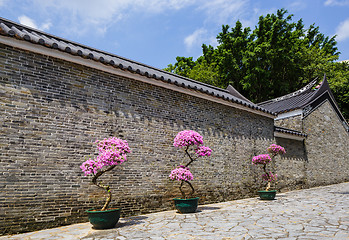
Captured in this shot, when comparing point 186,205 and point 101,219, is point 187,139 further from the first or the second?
point 101,219

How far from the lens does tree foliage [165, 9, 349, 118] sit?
2261 centimetres

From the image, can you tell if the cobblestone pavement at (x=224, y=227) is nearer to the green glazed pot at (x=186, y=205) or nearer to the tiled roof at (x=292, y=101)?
the green glazed pot at (x=186, y=205)

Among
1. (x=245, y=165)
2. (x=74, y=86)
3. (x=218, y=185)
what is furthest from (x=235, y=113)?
(x=74, y=86)

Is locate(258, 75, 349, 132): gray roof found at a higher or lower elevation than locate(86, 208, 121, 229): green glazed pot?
higher

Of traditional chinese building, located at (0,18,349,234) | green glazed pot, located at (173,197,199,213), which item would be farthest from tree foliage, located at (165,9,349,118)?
green glazed pot, located at (173,197,199,213)

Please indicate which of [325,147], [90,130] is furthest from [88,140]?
[325,147]

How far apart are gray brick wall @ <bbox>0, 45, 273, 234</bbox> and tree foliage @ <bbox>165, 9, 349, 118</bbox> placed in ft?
53.4

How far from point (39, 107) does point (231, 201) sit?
279 inches

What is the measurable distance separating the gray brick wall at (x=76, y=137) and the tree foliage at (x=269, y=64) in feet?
53.4

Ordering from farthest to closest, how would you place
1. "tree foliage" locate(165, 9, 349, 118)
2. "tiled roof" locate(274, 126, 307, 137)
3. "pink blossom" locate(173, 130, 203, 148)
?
"tree foliage" locate(165, 9, 349, 118), "tiled roof" locate(274, 126, 307, 137), "pink blossom" locate(173, 130, 203, 148)

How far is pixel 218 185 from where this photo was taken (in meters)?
8.85

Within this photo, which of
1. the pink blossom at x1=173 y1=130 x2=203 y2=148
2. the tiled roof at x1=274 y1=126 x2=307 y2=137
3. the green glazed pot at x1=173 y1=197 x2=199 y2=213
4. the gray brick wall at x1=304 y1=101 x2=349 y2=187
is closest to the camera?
the green glazed pot at x1=173 y1=197 x2=199 y2=213

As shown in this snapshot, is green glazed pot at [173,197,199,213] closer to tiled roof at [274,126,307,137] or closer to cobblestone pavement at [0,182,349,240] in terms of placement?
cobblestone pavement at [0,182,349,240]

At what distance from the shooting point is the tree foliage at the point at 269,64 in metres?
22.6
